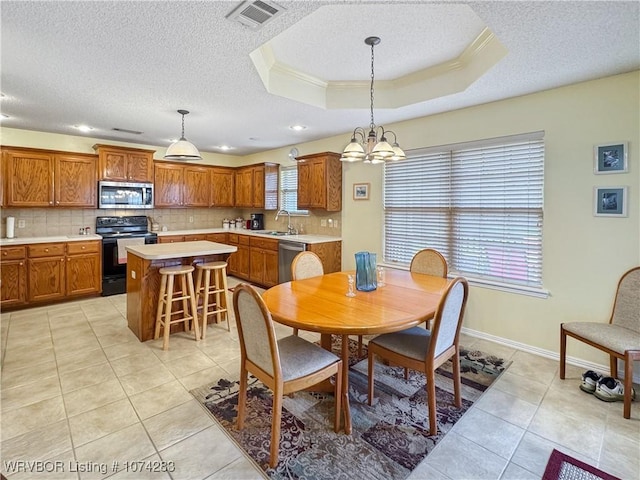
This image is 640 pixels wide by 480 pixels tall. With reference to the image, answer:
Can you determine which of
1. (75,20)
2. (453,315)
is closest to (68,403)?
(75,20)

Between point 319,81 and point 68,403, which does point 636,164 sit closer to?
point 319,81

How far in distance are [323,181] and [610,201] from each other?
324 centimetres

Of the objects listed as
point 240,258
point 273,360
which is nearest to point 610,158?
point 273,360

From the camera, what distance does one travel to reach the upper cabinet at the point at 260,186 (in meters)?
6.14

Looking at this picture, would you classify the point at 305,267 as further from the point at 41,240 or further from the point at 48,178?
the point at 48,178

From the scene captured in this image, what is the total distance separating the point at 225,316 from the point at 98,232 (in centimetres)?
292

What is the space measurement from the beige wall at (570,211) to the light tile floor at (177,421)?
0.36 m

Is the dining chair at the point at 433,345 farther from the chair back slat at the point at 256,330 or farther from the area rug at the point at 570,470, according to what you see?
the chair back slat at the point at 256,330

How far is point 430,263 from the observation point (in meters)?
3.30

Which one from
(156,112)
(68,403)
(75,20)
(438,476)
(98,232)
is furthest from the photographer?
(98,232)

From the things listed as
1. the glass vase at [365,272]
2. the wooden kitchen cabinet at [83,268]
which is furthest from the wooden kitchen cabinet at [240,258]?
the glass vase at [365,272]

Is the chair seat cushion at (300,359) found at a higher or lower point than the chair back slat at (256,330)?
lower

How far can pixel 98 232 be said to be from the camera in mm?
5277

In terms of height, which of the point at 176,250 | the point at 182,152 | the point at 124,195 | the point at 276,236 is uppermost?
the point at 182,152
